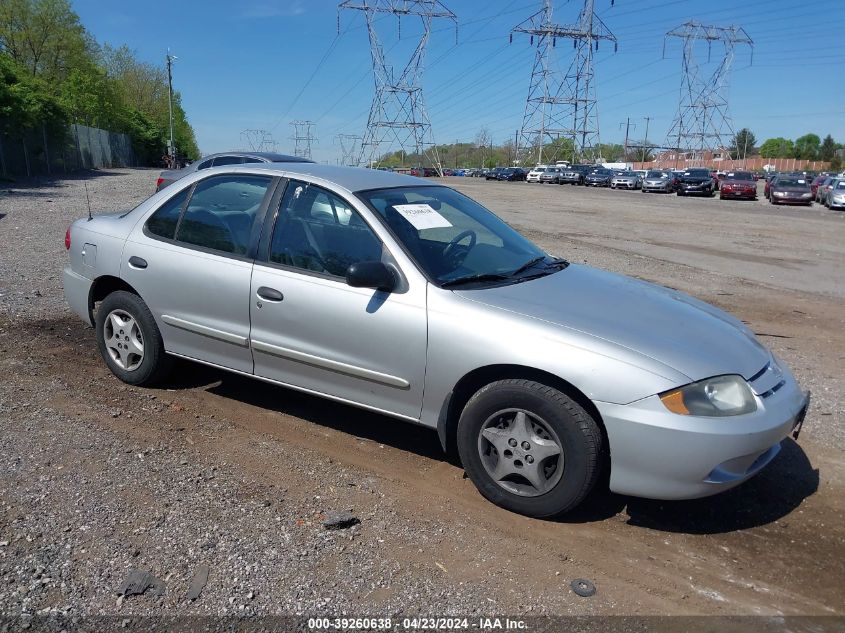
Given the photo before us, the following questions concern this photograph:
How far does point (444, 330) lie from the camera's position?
3611 mm

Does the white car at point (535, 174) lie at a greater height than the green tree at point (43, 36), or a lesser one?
lesser

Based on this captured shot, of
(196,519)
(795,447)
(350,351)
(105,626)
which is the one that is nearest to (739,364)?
(795,447)

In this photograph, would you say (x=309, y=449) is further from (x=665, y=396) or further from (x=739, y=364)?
(x=739, y=364)

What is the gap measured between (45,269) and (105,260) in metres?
4.90

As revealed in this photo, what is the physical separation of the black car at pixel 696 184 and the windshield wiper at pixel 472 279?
138 feet

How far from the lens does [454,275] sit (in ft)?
12.9

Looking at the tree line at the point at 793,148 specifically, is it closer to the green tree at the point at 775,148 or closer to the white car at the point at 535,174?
the green tree at the point at 775,148

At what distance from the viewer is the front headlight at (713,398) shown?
3.19 m

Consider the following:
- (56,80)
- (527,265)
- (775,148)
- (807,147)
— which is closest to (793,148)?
(807,147)

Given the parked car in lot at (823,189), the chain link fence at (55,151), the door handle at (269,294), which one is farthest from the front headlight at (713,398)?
the parked car in lot at (823,189)


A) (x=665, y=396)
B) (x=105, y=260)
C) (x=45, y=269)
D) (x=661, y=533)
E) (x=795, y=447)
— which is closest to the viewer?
(x=665, y=396)

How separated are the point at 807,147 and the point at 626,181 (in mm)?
86796

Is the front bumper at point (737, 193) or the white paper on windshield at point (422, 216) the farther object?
the front bumper at point (737, 193)

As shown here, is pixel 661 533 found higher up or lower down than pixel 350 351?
lower down
